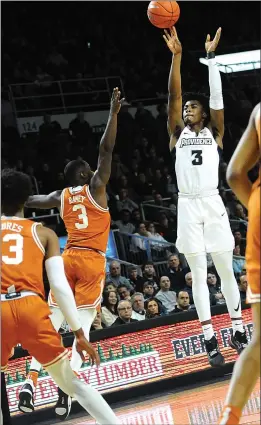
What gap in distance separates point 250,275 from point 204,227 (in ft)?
9.96

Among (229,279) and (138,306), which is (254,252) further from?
(138,306)

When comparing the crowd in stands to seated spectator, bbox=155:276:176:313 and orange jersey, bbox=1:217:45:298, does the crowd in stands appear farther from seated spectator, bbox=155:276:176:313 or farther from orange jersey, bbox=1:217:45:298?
orange jersey, bbox=1:217:45:298

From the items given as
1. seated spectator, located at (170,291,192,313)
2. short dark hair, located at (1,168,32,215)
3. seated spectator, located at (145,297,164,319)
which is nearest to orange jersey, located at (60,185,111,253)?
short dark hair, located at (1,168,32,215)

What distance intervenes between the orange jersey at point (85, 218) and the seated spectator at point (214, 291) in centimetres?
363

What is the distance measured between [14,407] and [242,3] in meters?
14.3

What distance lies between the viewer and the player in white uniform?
23.2ft

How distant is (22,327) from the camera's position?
4.98m

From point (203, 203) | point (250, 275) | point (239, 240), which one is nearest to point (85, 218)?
point (203, 203)

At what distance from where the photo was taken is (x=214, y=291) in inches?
420

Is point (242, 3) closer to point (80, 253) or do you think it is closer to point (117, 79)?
point (117, 79)

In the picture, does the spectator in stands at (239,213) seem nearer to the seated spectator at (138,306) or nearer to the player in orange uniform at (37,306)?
the seated spectator at (138,306)

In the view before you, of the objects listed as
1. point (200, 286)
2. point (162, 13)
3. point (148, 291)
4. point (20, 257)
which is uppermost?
point (162, 13)

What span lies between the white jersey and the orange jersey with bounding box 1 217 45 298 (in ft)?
7.79

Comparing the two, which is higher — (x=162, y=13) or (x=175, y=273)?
(x=162, y=13)
